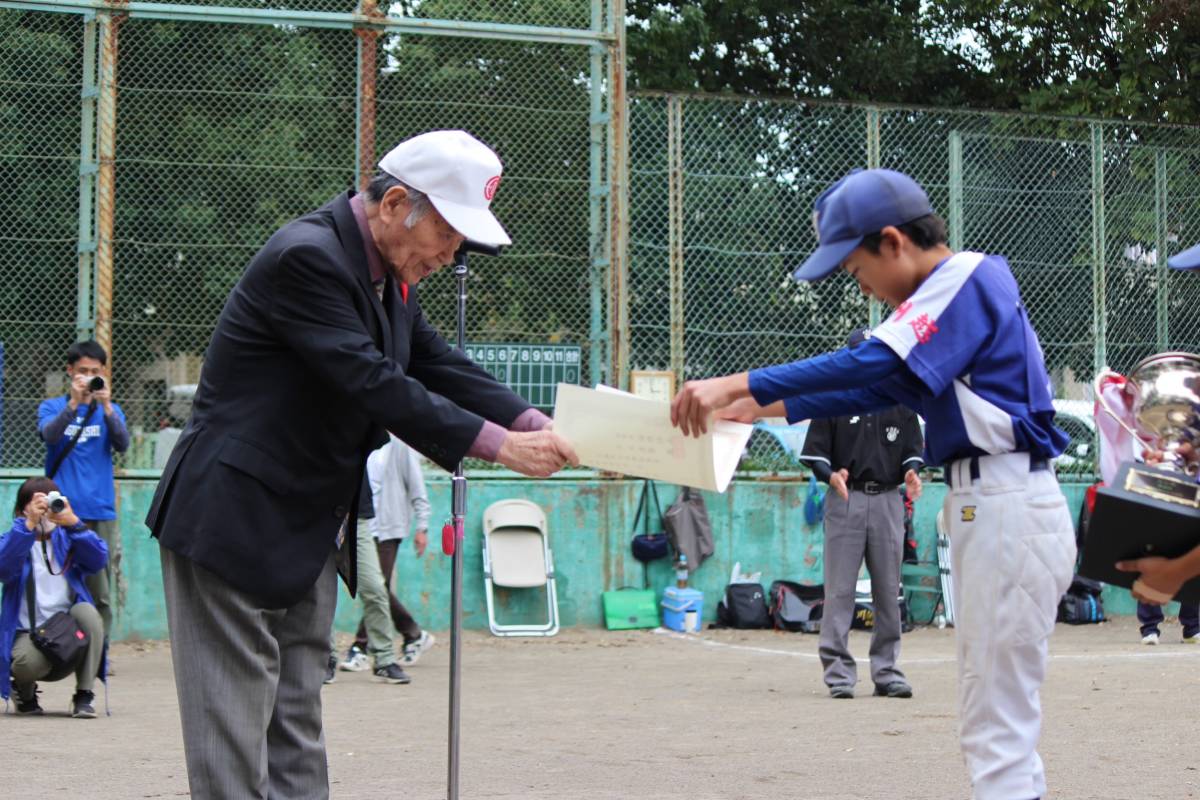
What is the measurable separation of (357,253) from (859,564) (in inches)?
259

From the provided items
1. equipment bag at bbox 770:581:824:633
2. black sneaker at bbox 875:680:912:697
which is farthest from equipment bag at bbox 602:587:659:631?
black sneaker at bbox 875:680:912:697

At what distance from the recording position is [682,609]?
14.3 m

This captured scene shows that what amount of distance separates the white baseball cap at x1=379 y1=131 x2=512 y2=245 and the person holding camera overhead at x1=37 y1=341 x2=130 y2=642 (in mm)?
7453

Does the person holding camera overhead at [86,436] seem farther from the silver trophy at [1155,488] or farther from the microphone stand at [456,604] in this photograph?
the silver trophy at [1155,488]

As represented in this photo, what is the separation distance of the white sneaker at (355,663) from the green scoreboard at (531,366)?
2819 millimetres

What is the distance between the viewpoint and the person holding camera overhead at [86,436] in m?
11.3

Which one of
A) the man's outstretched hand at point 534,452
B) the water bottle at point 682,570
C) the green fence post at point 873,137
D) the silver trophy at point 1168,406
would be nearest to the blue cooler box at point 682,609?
the water bottle at point 682,570

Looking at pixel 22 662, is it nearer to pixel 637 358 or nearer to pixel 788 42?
pixel 637 358

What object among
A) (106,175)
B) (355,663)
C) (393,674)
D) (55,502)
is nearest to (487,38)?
(106,175)

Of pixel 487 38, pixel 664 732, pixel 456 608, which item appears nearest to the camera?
pixel 456 608

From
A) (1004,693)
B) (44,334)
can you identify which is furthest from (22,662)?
(1004,693)

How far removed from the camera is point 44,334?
43.3ft

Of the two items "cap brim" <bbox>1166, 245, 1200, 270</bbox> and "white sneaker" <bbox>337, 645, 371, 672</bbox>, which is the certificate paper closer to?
"cap brim" <bbox>1166, 245, 1200, 270</bbox>

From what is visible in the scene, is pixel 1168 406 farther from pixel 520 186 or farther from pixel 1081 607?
pixel 1081 607
